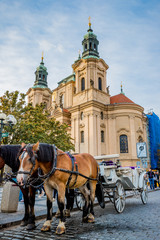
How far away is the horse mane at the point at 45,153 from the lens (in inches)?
172

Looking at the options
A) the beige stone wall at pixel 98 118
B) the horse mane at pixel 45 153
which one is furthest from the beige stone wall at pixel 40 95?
the horse mane at pixel 45 153

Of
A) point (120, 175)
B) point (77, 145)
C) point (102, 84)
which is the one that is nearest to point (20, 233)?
point (120, 175)

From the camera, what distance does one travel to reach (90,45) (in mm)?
38094

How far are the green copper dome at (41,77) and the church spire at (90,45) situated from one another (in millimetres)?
14374

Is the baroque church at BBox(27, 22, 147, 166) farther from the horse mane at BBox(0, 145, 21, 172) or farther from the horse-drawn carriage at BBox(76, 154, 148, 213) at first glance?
the horse mane at BBox(0, 145, 21, 172)

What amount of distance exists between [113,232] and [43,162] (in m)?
2.15

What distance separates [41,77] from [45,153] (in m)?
46.5

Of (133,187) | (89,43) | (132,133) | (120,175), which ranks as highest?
(89,43)

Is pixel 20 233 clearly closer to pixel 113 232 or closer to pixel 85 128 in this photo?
pixel 113 232

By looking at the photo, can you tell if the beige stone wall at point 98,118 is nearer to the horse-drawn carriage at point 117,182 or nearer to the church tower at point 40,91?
the church tower at point 40,91

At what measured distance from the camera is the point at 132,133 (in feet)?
103

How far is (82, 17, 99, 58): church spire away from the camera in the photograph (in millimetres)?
37062

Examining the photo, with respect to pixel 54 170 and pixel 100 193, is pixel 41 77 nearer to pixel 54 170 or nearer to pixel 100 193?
pixel 100 193

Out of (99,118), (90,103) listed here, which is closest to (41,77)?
(90,103)
